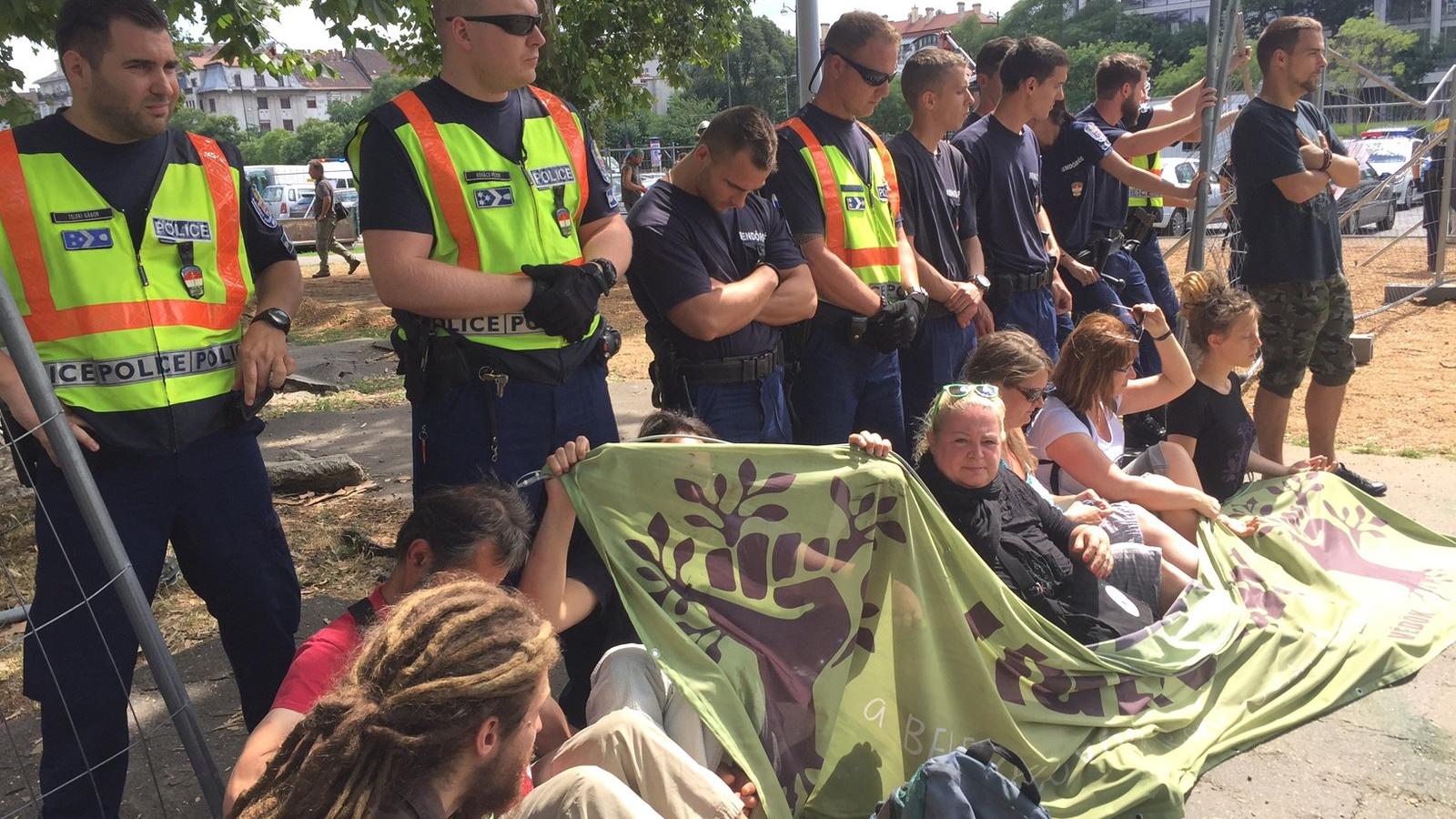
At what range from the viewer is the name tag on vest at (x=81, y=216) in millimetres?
2783

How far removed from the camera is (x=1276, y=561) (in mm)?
4219

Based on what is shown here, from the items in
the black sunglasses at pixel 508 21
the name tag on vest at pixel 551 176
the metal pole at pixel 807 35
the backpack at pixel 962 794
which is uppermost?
the metal pole at pixel 807 35

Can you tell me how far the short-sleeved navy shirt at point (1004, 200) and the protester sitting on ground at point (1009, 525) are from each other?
78.0 inches

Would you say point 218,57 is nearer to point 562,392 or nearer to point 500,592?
point 562,392

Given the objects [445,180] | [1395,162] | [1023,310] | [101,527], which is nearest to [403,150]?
[445,180]

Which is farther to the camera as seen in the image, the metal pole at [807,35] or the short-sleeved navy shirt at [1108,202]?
the short-sleeved navy shirt at [1108,202]

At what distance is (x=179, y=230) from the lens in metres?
2.94

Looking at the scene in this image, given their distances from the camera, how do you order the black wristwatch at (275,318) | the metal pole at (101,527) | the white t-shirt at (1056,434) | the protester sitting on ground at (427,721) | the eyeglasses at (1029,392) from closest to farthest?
1. the protester sitting on ground at (427,721)
2. the metal pole at (101,527)
3. the black wristwatch at (275,318)
4. the eyeglasses at (1029,392)
5. the white t-shirt at (1056,434)

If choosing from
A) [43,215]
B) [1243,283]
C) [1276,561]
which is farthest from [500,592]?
[1243,283]

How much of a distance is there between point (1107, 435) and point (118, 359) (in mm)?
3483

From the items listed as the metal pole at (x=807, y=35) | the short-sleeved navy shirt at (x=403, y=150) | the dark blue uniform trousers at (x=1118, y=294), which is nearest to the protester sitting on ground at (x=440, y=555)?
the short-sleeved navy shirt at (x=403, y=150)

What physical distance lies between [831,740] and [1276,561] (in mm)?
2156

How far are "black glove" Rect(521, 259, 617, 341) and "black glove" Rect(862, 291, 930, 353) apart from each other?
1540 mm

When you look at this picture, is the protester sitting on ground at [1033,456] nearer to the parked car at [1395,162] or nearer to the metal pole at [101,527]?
the metal pole at [101,527]
